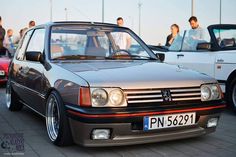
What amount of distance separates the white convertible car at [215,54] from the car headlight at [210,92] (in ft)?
7.49

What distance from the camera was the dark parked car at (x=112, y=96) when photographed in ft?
12.3

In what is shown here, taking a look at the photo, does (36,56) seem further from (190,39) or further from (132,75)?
(190,39)

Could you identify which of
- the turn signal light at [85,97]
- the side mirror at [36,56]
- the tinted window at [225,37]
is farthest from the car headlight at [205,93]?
the tinted window at [225,37]

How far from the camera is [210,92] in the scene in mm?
4297

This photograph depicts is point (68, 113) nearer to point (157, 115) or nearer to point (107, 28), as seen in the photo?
point (157, 115)

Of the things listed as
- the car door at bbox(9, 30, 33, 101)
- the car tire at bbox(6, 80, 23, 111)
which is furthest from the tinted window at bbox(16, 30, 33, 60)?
the car tire at bbox(6, 80, 23, 111)

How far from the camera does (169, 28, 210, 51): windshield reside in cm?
739

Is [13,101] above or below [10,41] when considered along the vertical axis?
below

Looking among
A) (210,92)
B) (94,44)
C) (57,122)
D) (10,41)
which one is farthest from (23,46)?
(10,41)

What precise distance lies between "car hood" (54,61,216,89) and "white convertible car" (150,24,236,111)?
232 cm

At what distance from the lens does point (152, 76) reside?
4.03m

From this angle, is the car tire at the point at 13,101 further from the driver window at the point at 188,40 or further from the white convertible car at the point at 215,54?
the driver window at the point at 188,40

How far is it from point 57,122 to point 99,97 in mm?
816

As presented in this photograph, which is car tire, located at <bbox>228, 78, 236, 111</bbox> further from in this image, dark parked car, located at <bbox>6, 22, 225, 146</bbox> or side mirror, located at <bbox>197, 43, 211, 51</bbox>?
dark parked car, located at <bbox>6, 22, 225, 146</bbox>
